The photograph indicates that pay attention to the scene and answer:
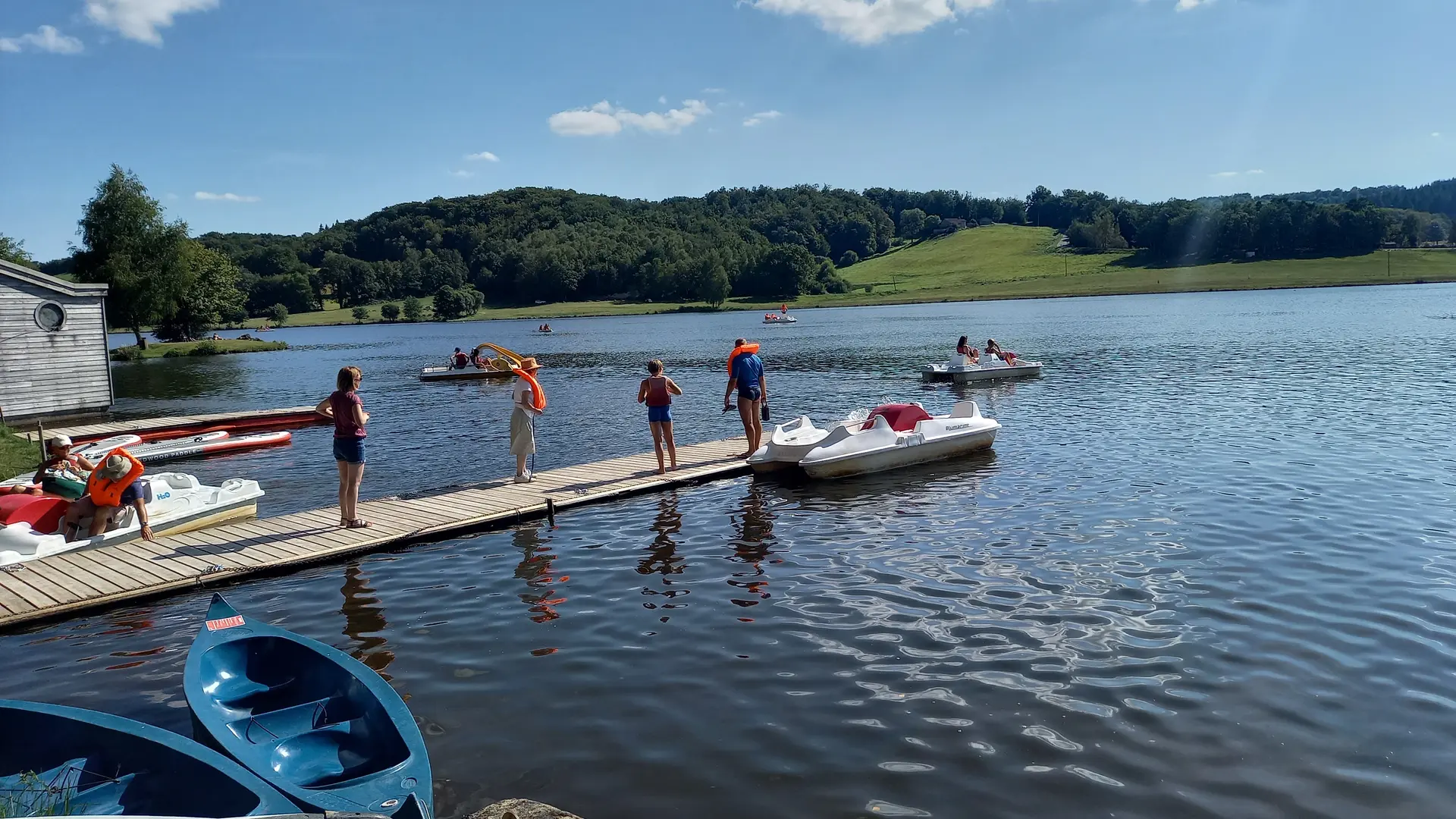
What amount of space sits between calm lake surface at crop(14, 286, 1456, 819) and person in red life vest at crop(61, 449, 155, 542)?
2485 mm

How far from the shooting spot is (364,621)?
33.5ft

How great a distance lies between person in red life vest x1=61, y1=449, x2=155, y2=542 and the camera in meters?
12.6

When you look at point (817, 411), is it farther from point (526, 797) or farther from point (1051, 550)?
point (526, 797)

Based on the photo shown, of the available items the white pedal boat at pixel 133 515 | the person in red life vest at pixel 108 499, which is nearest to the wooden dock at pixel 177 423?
the white pedal boat at pixel 133 515

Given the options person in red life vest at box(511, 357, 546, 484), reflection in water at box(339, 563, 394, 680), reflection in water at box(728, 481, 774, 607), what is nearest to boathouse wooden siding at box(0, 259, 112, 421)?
person in red life vest at box(511, 357, 546, 484)

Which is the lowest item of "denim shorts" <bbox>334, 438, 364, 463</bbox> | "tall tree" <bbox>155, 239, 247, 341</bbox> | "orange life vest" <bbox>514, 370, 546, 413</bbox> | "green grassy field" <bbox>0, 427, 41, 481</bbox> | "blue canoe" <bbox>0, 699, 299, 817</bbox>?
"blue canoe" <bbox>0, 699, 299, 817</bbox>

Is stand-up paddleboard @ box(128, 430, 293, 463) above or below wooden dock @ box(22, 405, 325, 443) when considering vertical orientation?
below

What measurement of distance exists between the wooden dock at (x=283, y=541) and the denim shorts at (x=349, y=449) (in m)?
1.11

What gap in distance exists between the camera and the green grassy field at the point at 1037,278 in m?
130

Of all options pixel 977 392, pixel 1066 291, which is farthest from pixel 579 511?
pixel 1066 291

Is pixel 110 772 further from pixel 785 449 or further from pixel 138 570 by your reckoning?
pixel 785 449

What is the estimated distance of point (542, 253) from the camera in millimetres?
175500

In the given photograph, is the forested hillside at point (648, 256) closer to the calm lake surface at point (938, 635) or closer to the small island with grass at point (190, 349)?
the small island with grass at point (190, 349)

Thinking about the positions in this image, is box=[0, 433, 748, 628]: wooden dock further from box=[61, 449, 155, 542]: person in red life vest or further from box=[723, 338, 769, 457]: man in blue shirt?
box=[723, 338, 769, 457]: man in blue shirt
